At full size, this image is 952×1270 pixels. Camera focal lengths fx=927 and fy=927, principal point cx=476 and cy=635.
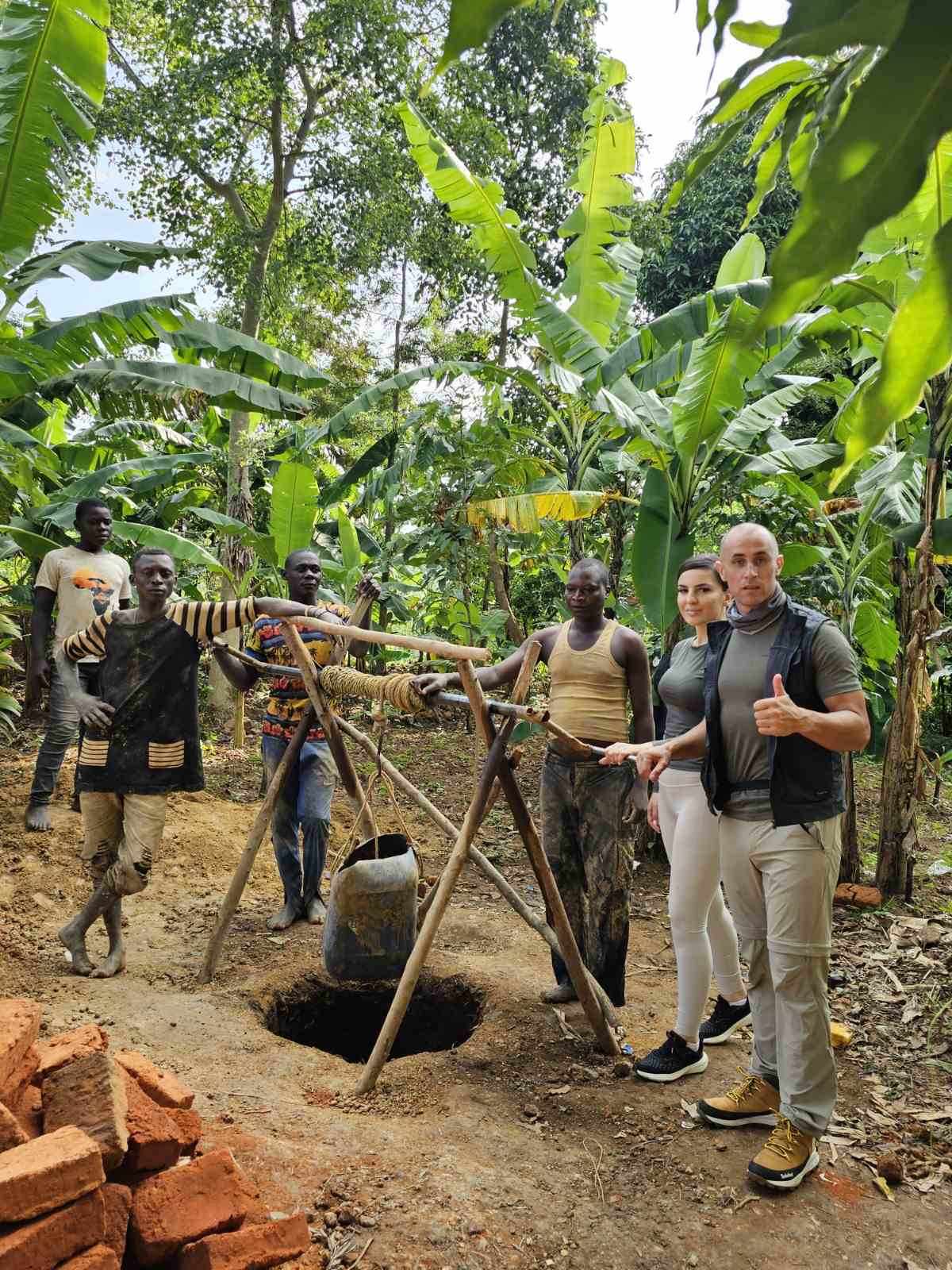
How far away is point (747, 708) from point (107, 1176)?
2.31 metres

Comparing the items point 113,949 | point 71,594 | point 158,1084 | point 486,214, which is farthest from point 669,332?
point 158,1084

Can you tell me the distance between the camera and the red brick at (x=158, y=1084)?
8.93ft

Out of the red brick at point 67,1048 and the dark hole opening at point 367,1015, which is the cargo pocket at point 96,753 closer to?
the dark hole opening at point 367,1015

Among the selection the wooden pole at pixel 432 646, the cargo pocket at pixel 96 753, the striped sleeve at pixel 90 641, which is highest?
the wooden pole at pixel 432 646

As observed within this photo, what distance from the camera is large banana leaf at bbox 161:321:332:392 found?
22.0 ft

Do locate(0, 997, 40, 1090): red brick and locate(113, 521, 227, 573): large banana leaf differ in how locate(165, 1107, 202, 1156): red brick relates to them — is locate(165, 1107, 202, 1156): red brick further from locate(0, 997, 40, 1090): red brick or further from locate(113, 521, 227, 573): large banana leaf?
locate(113, 521, 227, 573): large banana leaf

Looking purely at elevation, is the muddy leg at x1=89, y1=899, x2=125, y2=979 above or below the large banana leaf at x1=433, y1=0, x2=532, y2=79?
below

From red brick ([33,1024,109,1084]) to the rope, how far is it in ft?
4.75

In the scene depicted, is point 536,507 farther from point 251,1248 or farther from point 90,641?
point 251,1248

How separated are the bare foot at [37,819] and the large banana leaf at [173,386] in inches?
115

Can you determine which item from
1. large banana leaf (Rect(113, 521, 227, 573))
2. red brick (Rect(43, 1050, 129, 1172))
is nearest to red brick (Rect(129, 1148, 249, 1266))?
red brick (Rect(43, 1050, 129, 1172))

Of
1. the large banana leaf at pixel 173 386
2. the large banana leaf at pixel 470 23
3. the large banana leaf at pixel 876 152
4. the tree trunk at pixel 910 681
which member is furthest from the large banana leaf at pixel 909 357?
the large banana leaf at pixel 173 386

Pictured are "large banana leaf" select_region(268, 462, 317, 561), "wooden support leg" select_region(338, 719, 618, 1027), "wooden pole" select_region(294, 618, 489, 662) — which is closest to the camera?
"wooden pole" select_region(294, 618, 489, 662)

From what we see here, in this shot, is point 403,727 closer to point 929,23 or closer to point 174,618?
point 174,618
